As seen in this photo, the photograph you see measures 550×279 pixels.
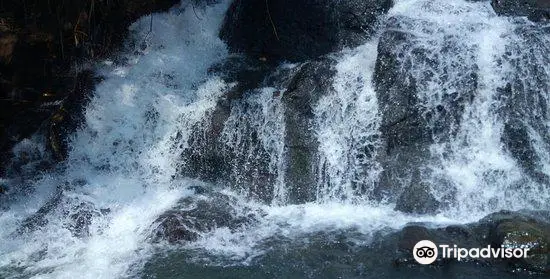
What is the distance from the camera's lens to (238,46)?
767 cm

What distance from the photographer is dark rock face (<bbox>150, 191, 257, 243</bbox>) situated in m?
5.82

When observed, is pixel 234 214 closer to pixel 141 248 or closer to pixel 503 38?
pixel 141 248

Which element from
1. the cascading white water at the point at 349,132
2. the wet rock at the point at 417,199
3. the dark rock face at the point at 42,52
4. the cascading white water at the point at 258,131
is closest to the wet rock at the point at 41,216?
the dark rock face at the point at 42,52

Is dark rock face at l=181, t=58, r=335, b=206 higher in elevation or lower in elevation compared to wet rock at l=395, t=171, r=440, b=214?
higher

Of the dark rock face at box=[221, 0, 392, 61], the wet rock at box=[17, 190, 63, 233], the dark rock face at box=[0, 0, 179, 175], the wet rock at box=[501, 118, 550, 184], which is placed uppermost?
the dark rock face at box=[221, 0, 392, 61]

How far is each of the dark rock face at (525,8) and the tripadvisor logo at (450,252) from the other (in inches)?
125

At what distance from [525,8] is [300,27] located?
112 inches

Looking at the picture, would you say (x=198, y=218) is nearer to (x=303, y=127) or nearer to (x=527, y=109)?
(x=303, y=127)

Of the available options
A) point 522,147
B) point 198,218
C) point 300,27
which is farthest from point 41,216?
point 522,147

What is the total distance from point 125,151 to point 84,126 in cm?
59

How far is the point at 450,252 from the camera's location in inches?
207

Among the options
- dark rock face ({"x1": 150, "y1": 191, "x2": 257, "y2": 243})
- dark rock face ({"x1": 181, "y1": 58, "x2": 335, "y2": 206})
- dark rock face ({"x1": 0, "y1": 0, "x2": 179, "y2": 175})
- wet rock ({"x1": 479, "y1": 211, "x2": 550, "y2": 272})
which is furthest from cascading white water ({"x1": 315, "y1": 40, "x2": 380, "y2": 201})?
dark rock face ({"x1": 0, "y1": 0, "x2": 179, "y2": 175})

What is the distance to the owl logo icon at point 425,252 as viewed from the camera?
519 centimetres

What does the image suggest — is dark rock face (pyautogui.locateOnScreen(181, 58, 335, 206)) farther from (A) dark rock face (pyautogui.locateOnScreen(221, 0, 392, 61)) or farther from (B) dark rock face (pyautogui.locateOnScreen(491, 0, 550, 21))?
(B) dark rock face (pyautogui.locateOnScreen(491, 0, 550, 21))
